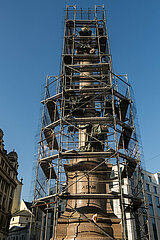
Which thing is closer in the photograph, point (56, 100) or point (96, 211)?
point (96, 211)

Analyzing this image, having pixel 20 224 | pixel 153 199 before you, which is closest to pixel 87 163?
pixel 153 199

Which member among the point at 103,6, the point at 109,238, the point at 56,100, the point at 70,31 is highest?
the point at 103,6

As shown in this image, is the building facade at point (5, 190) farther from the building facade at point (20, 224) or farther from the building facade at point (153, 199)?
the building facade at point (153, 199)

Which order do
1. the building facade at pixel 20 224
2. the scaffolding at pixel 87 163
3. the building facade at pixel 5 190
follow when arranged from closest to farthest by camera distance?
the scaffolding at pixel 87 163 → the building facade at pixel 5 190 → the building facade at pixel 20 224

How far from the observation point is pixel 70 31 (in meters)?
31.9

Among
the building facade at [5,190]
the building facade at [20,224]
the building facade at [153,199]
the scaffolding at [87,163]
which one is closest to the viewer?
the scaffolding at [87,163]

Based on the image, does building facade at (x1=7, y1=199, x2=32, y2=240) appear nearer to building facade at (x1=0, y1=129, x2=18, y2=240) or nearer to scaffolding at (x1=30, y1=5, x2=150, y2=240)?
building facade at (x1=0, y1=129, x2=18, y2=240)

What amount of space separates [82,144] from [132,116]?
5.91 meters

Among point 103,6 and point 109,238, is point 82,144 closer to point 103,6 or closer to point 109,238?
point 109,238

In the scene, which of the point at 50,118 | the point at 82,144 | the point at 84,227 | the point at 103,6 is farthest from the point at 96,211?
the point at 103,6

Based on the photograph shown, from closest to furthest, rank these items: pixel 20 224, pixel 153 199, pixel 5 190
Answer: pixel 153 199
pixel 5 190
pixel 20 224

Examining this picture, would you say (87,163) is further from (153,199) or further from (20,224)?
(20,224)

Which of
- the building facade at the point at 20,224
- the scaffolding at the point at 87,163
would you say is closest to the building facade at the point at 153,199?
the scaffolding at the point at 87,163

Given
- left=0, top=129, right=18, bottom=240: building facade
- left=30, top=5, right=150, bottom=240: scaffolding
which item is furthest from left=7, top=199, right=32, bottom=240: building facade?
left=30, top=5, right=150, bottom=240: scaffolding
